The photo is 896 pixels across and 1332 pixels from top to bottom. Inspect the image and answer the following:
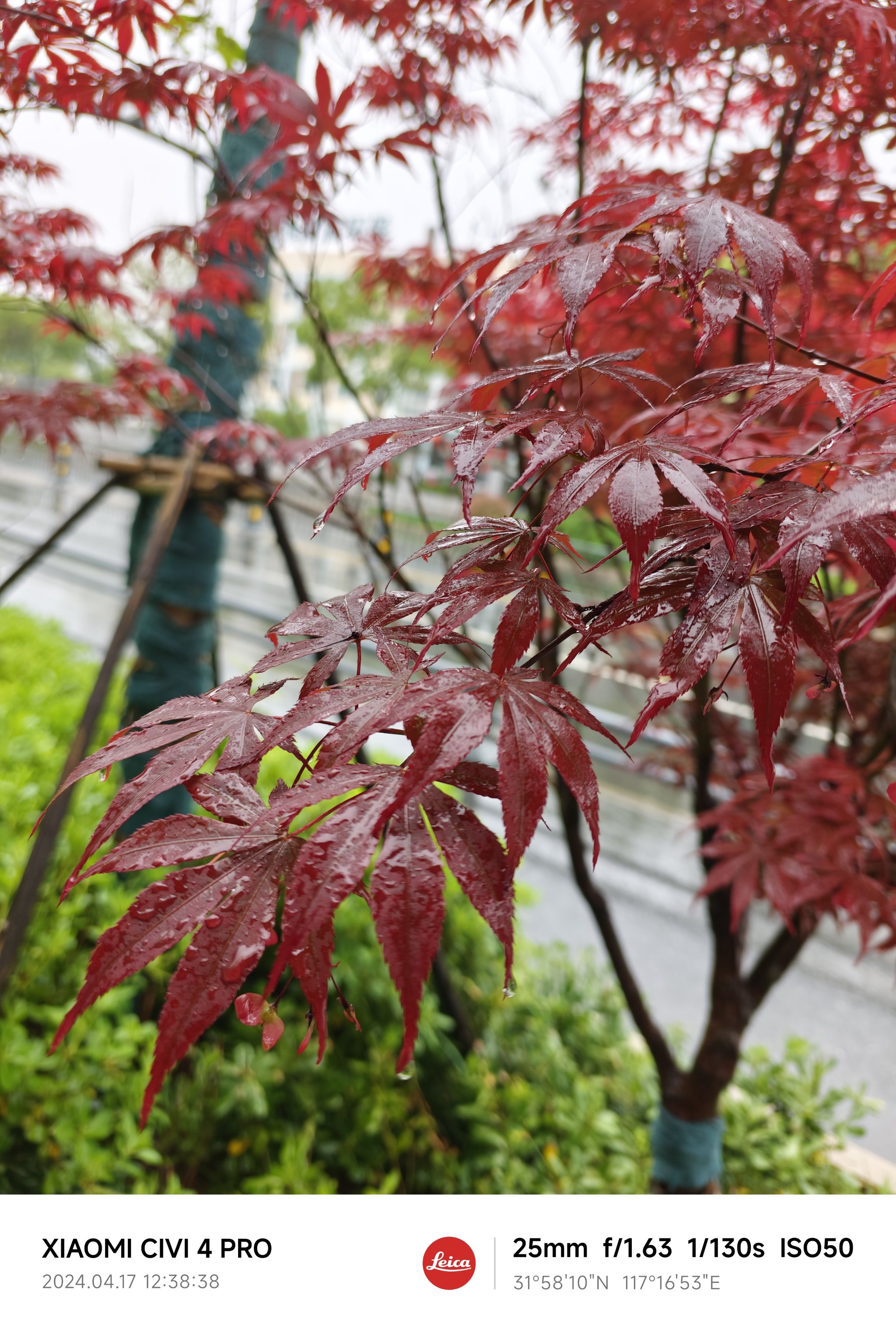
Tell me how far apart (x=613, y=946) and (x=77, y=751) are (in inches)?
43.9

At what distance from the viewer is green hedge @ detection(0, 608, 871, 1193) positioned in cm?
150

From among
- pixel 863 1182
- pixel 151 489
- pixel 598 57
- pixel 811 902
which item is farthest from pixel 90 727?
pixel 863 1182

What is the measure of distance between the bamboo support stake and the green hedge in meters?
0.35

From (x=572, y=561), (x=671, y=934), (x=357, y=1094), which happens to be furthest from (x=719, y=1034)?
(x=671, y=934)

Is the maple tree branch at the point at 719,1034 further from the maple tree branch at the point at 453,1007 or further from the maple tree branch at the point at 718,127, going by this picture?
the maple tree branch at the point at 718,127

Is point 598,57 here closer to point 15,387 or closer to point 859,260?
point 859,260

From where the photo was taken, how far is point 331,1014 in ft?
6.77

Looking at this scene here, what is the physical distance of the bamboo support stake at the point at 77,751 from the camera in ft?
3.52

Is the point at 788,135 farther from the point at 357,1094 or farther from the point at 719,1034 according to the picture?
the point at 357,1094

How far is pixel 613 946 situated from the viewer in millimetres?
1632
